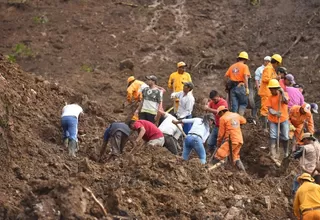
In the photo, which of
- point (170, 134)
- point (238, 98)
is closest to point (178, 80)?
point (238, 98)

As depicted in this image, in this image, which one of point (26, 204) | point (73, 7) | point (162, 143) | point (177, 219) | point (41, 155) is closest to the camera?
point (26, 204)

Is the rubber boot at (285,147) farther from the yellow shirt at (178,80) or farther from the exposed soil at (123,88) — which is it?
the yellow shirt at (178,80)

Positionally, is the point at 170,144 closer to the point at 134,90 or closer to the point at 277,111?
the point at 277,111

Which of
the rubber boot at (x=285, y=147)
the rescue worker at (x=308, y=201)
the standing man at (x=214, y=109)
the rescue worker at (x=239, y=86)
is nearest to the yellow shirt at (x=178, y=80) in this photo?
the rescue worker at (x=239, y=86)

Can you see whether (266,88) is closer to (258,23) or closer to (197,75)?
(197,75)

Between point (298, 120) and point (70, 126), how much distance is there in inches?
169

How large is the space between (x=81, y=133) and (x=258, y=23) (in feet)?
31.9

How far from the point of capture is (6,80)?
13.0m

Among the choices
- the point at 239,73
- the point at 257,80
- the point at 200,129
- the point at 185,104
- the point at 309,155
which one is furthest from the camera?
the point at 257,80

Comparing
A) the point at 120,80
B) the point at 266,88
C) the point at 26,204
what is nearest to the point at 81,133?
the point at 266,88

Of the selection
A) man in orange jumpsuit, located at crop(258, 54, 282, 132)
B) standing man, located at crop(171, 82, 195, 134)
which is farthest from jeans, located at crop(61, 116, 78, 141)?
man in orange jumpsuit, located at crop(258, 54, 282, 132)

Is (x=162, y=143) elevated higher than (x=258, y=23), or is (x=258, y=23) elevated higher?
(x=258, y=23)

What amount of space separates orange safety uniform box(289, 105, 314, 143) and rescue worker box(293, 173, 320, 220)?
11.6 feet

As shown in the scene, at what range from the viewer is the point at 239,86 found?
1412cm
